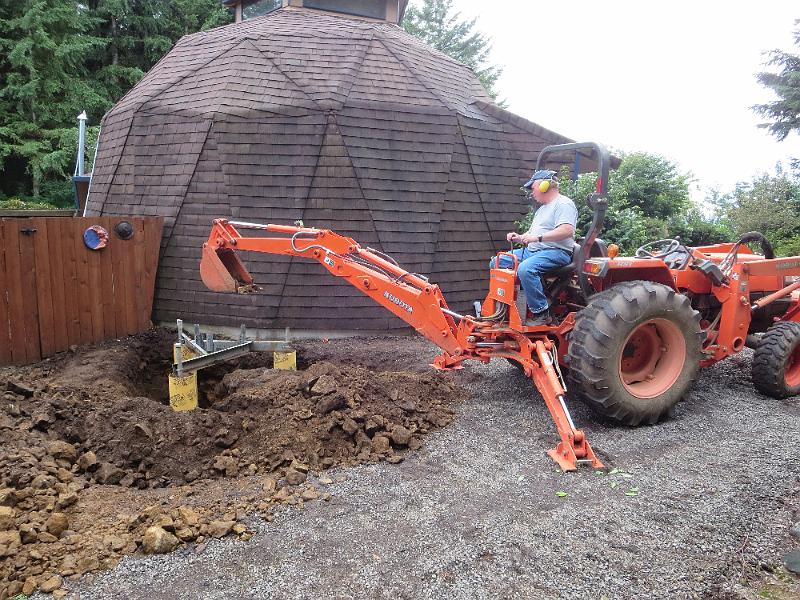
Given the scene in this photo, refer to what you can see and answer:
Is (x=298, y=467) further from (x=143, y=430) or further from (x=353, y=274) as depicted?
(x=353, y=274)

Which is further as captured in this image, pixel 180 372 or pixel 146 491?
pixel 180 372

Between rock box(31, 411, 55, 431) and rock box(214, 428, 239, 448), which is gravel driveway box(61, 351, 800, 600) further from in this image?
rock box(31, 411, 55, 431)

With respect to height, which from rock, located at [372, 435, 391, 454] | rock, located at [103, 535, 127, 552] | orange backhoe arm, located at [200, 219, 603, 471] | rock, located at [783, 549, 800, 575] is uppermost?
orange backhoe arm, located at [200, 219, 603, 471]

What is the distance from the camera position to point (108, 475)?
11.9ft

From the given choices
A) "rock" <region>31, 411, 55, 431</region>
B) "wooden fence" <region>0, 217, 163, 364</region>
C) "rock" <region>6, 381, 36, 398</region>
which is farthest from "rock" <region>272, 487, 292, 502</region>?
"wooden fence" <region>0, 217, 163, 364</region>

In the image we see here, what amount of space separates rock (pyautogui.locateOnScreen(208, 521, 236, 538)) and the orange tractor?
2082 millimetres

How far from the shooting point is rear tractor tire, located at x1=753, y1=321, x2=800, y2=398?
16.0ft

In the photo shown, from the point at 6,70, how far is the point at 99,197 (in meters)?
15.5

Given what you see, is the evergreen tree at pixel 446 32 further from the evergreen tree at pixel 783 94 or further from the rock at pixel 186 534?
the rock at pixel 186 534

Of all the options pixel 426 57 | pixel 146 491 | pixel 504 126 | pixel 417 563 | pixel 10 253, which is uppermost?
pixel 426 57

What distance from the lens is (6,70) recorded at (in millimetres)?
19312

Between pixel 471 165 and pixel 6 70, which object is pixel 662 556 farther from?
pixel 6 70

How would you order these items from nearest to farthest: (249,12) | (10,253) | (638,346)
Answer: (638,346) < (10,253) < (249,12)

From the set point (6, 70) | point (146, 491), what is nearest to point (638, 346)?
point (146, 491)
